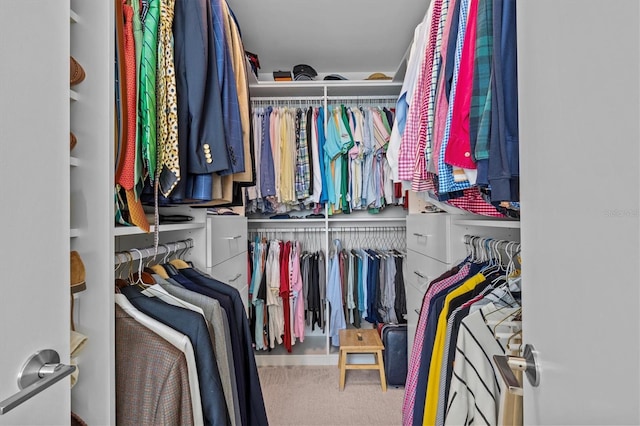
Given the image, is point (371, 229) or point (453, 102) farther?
point (371, 229)

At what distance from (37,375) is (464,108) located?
109cm

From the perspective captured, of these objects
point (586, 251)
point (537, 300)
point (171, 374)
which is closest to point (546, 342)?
point (537, 300)

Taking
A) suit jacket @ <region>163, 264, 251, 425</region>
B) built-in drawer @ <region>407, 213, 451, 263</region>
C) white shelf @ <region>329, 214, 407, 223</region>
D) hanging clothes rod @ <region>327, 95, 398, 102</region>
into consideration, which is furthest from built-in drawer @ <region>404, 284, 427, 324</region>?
hanging clothes rod @ <region>327, 95, 398, 102</region>

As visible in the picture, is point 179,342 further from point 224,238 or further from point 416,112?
point 416,112

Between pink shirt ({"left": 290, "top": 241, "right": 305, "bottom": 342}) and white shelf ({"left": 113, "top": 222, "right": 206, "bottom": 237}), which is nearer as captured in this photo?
white shelf ({"left": 113, "top": 222, "right": 206, "bottom": 237})

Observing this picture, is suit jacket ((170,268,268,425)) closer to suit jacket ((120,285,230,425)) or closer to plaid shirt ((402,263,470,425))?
suit jacket ((120,285,230,425))

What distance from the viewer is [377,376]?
2891 mm

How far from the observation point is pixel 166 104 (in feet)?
4.05

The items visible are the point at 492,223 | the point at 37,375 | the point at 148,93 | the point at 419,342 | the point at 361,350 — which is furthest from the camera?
the point at 361,350

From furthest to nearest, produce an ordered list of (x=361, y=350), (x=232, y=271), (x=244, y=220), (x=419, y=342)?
(x=361, y=350), (x=244, y=220), (x=232, y=271), (x=419, y=342)

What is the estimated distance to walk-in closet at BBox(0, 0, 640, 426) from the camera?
0.50m

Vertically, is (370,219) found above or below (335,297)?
above

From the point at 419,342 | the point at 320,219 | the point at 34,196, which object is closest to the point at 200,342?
the point at 34,196

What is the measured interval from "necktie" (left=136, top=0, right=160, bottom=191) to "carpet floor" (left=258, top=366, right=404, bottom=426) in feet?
5.64
